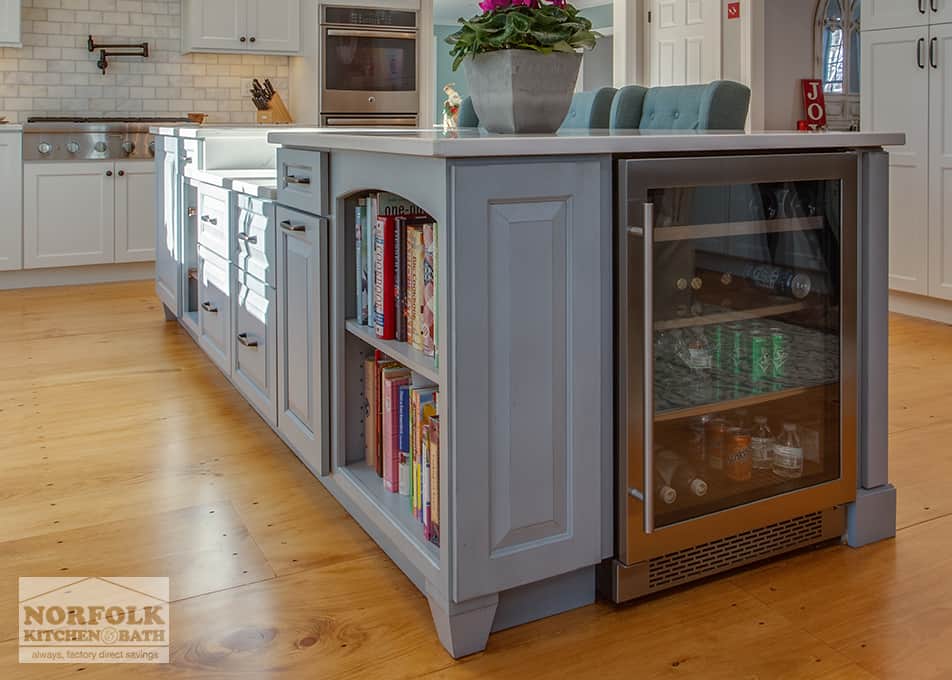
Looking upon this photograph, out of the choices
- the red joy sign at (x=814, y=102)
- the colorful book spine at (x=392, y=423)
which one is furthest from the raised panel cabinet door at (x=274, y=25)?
the colorful book spine at (x=392, y=423)

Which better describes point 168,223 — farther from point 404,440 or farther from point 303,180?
point 404,440

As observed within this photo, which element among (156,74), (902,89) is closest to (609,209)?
(902,89)

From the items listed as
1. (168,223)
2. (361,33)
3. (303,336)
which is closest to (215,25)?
(361,33)

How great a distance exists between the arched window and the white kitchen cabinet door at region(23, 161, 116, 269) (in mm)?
4660

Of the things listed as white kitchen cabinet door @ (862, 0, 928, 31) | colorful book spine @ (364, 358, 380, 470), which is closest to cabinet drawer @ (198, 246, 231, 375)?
colorful book spine @ (364, 358, 380, 470)

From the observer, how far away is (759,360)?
1.90 meters

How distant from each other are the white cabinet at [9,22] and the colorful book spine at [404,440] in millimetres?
4731

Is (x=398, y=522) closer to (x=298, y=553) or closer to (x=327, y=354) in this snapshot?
(x=298, y=553)

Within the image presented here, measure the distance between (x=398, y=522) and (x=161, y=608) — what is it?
48cm

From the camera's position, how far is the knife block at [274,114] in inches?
242

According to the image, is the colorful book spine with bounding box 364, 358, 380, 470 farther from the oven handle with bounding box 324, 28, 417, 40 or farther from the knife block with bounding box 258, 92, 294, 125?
the oven handle with bounding box 324, 28, 417, 40

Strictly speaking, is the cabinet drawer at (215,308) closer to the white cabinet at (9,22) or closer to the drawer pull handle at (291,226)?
the drawer pull handle at (291,226)

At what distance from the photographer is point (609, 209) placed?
1.64 m

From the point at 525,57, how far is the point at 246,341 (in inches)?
54.9
